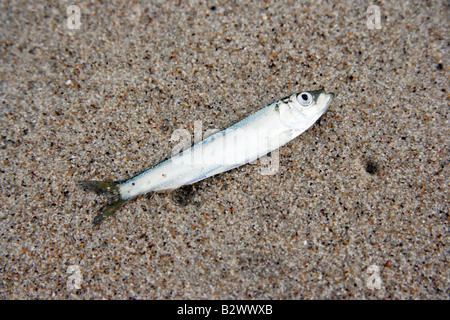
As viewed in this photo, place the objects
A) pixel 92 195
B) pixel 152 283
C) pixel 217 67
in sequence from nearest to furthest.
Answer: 1. pixel 152 283
2. pixel 92 195
3. pixel 217 67

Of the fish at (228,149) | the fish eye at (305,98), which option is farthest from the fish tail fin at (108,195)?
the fish eye at (305,98)

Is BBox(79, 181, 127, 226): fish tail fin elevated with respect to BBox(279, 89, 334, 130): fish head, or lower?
lower

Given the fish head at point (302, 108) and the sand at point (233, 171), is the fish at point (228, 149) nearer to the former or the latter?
the fish head at point (302, 108)

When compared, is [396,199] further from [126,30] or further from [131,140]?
[126,30]

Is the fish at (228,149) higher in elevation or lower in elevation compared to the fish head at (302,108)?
lower

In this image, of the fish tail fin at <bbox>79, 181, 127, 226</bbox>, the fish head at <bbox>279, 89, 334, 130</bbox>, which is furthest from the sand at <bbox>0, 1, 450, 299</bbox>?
the fish head at <bbox>279, 89, 334, 130</bbox>

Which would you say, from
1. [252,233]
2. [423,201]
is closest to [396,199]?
[423,201]

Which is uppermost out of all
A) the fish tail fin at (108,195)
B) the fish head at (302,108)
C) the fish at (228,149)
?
the fish head at (302,108)

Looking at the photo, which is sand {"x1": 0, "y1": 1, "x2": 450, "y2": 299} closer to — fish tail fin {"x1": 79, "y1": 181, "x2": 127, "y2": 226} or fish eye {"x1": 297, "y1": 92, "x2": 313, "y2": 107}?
fish tail fin {"x1": 79, "y1": 181, "x2": 127, "y2": 226}

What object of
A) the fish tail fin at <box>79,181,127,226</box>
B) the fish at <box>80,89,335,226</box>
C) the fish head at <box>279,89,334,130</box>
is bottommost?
the fish tail fin at <box>79,181,127,226</box>
